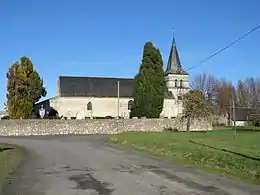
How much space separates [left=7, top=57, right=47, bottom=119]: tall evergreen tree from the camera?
6016 cm

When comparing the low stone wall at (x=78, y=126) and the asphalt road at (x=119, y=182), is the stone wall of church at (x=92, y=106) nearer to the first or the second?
the low stone wall at (x=78, y=126)

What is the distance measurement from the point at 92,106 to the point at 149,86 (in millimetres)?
25659

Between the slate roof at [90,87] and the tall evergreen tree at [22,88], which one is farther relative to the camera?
the slate roof at [90,87]

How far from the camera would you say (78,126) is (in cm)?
5516

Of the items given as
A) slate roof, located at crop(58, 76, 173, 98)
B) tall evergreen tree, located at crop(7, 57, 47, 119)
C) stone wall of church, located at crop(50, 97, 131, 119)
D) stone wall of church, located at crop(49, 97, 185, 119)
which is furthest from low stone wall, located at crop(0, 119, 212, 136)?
slate roof, located at crop(58, 76, 173, 98)

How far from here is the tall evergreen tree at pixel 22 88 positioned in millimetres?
60156

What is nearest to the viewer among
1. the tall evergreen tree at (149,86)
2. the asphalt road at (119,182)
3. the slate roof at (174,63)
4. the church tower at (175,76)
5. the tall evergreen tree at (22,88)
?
the asphalt road at (119,182)

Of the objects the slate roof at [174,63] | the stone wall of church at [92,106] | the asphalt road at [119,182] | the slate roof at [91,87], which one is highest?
the slate roof at [174,63]

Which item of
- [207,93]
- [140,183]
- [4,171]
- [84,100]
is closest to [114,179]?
[140,183]

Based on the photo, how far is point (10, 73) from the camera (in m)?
62.4

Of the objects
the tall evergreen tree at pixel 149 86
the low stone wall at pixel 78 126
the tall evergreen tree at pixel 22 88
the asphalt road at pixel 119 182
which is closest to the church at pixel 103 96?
the tall evergreen tree at pixel 149 86

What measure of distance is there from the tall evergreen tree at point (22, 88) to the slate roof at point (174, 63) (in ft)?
132

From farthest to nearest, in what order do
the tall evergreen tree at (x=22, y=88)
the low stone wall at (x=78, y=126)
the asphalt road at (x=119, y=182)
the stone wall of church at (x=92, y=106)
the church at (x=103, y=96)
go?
1. the church at (x=103, y=96)
2. the stone wall of church at (x=92, y=106)
3. the tall evergreen tree at (x=22, y=88)
4. the low stone wall at (x=78, y=126)
5. the asphalt road at (x=119, y=182)

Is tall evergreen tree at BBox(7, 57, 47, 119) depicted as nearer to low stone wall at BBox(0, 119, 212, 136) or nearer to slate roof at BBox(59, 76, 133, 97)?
low stone wall at BBox(0, 119, 212, 136)
